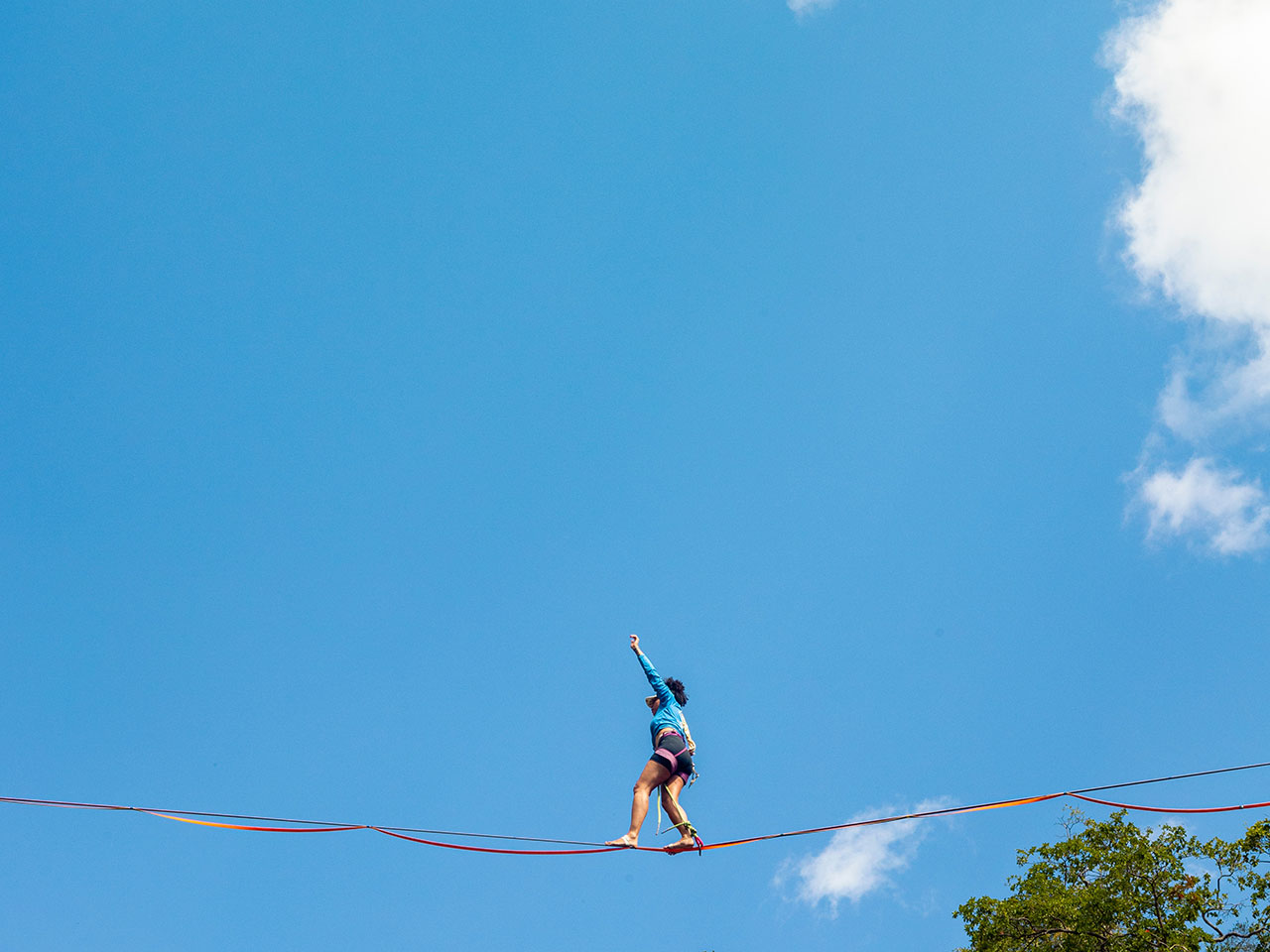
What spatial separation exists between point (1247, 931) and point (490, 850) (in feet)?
39.7

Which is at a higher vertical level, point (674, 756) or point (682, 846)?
point (674, 756)

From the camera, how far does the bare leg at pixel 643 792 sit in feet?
24.3

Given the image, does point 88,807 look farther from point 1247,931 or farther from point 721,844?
point 1247,931

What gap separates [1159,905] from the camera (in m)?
14.5

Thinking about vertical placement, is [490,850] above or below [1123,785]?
above

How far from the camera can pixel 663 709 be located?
8.14 meters

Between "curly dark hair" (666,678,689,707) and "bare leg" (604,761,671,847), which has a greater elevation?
"curly dark hair" (666,678,689,707)

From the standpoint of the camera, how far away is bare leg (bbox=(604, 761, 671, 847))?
24.3 feet

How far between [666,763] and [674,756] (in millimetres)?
87

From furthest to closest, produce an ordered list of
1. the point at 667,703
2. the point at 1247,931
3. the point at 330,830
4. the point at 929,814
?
the point at 1247,931
the point at 667,703
the point at 330,830
the point at 929,814

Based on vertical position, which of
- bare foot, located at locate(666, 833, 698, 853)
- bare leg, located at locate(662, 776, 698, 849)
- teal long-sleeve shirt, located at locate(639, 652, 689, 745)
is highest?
teal long-sleeve shirt, located at locate(639, 652, 689, 745)

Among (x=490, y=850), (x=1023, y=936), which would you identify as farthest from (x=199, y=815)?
(x=1023, y=936)

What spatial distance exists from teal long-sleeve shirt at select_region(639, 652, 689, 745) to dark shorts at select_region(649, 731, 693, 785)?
10 centimetres

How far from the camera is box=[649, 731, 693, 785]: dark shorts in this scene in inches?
305
